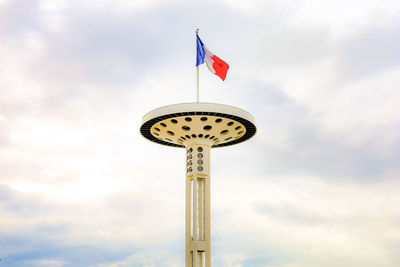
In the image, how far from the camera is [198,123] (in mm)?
55125

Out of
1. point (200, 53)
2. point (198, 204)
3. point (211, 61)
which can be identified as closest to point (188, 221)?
point (198, 204)

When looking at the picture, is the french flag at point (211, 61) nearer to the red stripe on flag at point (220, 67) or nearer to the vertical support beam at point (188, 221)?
the red stripe on flag at point (220, 67)

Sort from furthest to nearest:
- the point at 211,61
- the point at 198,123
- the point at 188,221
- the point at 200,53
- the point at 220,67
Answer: the point at 200,53, the point at 211,61, the point at 220,67, the point at 188,221, the point at 198,123

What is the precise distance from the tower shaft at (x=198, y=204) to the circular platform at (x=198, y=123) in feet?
4.65

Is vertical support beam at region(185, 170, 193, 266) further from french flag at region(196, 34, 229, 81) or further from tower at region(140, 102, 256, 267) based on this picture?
french flag at region(196, 34, 229, 81)

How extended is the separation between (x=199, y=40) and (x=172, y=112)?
8.76 m

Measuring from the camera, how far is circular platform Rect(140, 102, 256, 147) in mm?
53656

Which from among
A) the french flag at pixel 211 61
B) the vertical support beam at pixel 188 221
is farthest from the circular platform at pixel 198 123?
the vertical support beam at pixel 188 221

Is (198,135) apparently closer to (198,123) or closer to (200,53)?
(198,123)

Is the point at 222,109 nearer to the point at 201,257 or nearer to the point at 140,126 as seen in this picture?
the point at 140,126

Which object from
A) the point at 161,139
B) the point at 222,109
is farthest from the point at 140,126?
Result: the point at 222,109

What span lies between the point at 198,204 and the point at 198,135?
22.0ft

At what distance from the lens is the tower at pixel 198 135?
177 feet

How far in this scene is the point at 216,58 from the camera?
5694 centimetres
